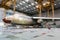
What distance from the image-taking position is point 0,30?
3768 millimetres

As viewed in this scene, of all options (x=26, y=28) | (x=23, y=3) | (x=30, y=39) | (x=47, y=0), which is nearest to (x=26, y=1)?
(x=23, y=3)

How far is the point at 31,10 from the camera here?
550 centimetres

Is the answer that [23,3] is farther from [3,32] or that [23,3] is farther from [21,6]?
[3,32]

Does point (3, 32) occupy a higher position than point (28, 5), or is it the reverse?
point (28, 5)

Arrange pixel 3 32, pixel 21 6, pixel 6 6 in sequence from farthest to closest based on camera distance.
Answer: pixel 21 6 < pixel 3 32 < pixel 6 6

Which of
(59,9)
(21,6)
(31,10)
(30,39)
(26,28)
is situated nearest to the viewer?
(30,39)

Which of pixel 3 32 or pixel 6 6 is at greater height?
pixel 6 6

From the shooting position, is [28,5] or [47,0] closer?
[47,0]

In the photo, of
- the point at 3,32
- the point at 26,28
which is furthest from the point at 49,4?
the point at 26,28

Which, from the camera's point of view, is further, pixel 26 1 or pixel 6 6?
pixel 26 1

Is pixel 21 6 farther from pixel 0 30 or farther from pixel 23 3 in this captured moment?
pixel 0 30

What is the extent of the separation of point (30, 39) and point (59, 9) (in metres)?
4.86

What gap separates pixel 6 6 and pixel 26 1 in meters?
3.60

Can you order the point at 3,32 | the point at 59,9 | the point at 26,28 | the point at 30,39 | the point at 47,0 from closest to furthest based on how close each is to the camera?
the point at 47,0, the point at 30,39, the point at 3,32, the point at 26,28, the point at 59,9
